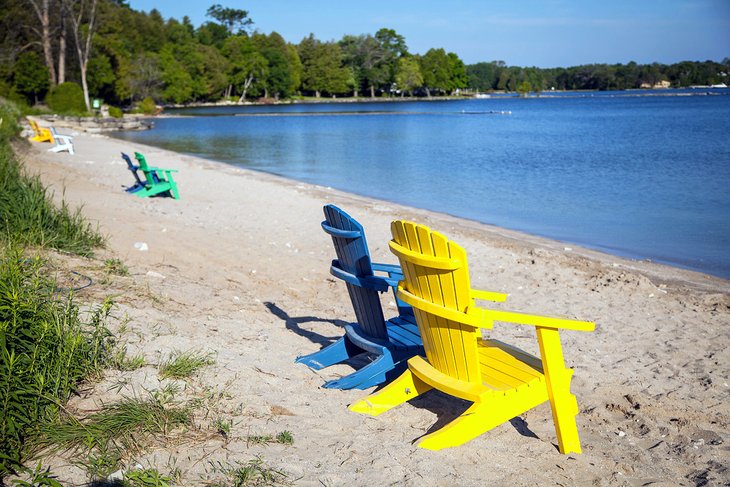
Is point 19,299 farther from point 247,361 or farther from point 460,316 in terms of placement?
point 460,316

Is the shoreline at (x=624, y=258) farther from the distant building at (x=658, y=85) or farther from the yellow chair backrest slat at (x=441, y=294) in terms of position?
the distant building at (x=658, y=85)

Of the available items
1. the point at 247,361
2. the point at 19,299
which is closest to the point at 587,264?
the point at 247,361

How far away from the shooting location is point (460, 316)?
3.49 m

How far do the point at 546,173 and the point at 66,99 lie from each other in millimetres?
38253

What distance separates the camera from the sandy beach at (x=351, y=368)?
3.52m

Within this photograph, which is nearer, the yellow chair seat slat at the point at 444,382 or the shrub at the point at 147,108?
the yellow chair seat slat at the point at 444,382

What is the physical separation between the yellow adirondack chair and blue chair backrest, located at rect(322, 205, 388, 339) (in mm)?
467

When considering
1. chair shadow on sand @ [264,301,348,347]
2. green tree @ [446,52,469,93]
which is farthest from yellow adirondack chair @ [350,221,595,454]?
green tree @ [446,52,469,93]

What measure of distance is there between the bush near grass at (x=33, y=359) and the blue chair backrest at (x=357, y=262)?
1.46 meters

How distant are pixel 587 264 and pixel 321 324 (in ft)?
15.3

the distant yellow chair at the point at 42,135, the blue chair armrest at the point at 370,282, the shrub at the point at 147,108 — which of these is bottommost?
the blue chair armrest at the point at 370,282

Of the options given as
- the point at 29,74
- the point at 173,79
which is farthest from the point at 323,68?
the point at 29,74

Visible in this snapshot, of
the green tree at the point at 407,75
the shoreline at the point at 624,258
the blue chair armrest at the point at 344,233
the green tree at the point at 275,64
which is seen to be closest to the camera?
the blue chair armrest at the point at 344,233

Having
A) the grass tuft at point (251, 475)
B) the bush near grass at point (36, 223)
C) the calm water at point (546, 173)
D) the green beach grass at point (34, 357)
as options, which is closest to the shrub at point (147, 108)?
the calm water at point (546, 173)
